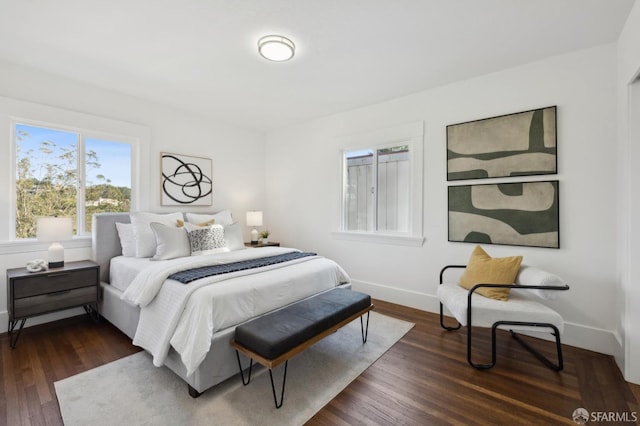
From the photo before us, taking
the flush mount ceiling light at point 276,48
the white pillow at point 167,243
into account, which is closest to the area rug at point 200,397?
the white pillow at point 167,243

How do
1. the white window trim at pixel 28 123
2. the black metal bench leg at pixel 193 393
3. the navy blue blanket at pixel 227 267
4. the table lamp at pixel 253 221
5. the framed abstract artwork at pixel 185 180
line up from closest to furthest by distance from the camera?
the black metal bench leg at pixel 193 393 < the navy blue blanket at pixel 227 267 < the white window trim at pixel 28 123 < the framed abstract artwork at pixel 185 180 < the table lamp at pixel 253 221

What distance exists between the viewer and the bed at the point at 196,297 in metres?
1.89

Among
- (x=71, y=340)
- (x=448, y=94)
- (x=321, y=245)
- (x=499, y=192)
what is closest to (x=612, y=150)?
(x=499, y=192)

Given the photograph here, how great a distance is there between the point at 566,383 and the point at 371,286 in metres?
2.16

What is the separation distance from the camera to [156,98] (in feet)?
12.1

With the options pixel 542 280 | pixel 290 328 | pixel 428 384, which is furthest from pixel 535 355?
pixel 290 328

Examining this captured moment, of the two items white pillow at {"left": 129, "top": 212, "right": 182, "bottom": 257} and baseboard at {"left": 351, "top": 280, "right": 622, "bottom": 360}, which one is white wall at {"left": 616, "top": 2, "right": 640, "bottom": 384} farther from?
white pillow at {"left": 129, "top": 212, "right": 182, "bottom": 257}

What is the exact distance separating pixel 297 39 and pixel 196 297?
2190mm

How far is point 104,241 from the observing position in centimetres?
319

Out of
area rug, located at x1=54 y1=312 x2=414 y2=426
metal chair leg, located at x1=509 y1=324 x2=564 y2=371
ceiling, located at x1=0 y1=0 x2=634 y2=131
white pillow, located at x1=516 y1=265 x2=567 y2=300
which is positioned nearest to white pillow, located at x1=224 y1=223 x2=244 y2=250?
area rug, located at x1=54 y1=312 x2=414 y2=426

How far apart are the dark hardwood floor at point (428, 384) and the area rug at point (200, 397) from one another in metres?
0.10

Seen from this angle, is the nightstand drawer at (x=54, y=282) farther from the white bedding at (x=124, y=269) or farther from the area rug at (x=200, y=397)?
the area rug at (x=200, y=397)

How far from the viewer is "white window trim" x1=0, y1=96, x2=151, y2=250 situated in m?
2.78

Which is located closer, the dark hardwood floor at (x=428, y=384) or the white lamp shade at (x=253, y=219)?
the dark hardwood floor at (x=428, y=384)
